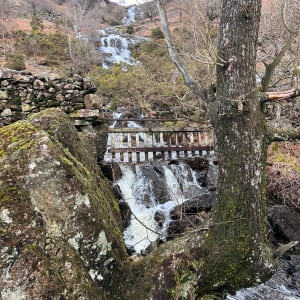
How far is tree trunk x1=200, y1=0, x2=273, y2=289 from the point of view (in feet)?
8.11

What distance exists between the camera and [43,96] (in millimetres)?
6004

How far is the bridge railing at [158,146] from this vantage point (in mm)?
7254

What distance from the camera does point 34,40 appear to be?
19484mm

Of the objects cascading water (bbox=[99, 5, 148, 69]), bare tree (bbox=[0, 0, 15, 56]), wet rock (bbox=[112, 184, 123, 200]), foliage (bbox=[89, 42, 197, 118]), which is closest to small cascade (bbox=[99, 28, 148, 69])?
cascading water (bbox=[99, 5, 148, 69])

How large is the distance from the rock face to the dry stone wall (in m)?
3.19

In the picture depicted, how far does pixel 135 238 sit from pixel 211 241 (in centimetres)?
320

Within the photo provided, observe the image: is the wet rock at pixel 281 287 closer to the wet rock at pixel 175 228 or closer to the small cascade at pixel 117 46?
the wet rock at pixel 175 228

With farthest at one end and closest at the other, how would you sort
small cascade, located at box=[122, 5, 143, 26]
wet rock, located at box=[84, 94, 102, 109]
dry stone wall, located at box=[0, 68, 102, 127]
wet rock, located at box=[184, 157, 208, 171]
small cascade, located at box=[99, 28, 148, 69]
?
small cascade, located at box=[122, 5, 143, 26] → small cascade, located at box=[99, 28, 148, 69] → wet rock, located at box=[184, 157, 208, 171] → wet rock, located at box=[84, 94, 102, 109] → dry stone wall, located at box=[0, 68, 102, 127]

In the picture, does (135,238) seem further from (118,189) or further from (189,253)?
(189,253)

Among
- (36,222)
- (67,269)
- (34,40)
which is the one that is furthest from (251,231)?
(34,40)

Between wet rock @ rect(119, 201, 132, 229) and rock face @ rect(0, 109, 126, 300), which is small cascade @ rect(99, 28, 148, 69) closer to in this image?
wet rock @ rect(119, 201, 132, 229)

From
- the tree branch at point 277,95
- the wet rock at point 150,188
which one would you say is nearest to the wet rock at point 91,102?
the wet rock at point 150,188

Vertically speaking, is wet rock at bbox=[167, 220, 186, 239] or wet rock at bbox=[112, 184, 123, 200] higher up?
wet rock at bbox=[112, 184, 123, 200]

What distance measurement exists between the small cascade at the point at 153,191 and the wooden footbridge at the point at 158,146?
0.42 meters
